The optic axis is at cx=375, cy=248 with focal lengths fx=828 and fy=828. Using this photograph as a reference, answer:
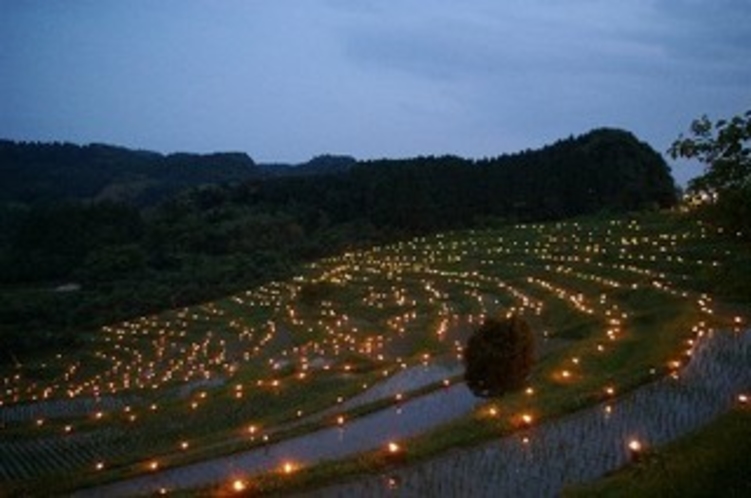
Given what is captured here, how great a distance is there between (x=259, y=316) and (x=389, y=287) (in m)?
8.84

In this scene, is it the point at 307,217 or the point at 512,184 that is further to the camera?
the point at 307,217

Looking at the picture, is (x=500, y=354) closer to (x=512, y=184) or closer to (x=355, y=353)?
(x=355, y=353)

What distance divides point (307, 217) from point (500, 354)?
285ft

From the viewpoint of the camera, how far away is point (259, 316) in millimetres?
51594

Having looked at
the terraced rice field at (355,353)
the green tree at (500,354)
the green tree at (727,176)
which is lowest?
the terraced rice field at (355,353)

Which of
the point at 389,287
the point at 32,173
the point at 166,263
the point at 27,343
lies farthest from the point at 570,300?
the point at 32,173

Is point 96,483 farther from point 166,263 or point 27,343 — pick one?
point 166,263

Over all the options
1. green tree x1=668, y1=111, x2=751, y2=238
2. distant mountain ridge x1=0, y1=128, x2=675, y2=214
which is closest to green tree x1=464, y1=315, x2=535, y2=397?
green tree x1=668, y1=111, x2=751, y2=238

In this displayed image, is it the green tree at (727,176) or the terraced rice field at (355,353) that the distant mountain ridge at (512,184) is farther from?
the green tree at (727,176)

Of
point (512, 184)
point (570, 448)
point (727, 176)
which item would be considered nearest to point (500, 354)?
point (570, 448)

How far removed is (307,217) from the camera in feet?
349

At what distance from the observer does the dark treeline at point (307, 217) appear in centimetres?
8281

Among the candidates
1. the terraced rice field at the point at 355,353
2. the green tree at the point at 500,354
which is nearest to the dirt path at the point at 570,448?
the terraced rice field at the point at 355,353

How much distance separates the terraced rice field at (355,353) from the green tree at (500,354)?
29.8 inches
